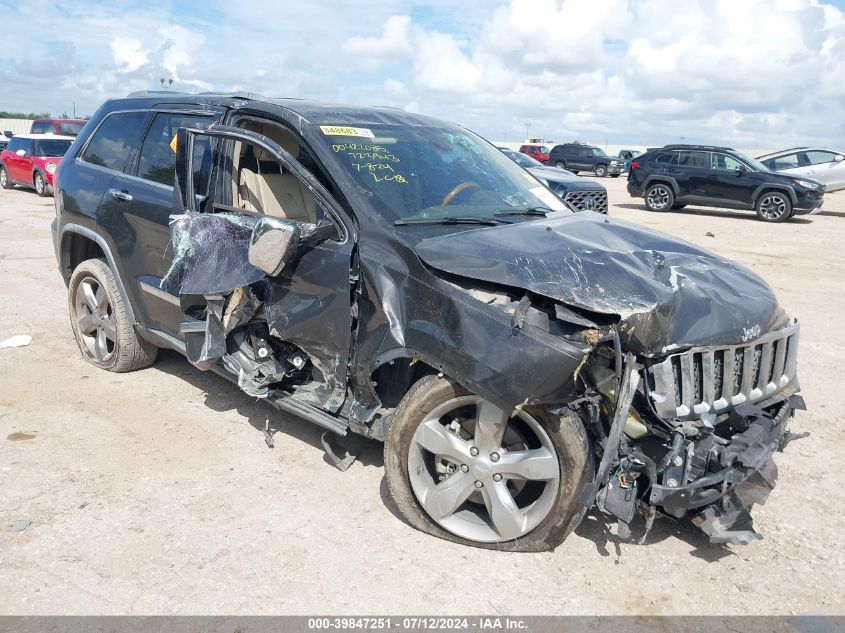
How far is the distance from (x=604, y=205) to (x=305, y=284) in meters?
9.47

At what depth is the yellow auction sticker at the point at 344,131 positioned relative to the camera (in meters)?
3.70

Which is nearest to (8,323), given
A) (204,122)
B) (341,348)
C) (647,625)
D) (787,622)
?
(204,122)

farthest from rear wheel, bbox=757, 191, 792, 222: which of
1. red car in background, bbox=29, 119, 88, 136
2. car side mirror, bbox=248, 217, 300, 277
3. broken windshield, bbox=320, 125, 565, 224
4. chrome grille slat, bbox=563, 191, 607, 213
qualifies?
red car in background, bbox=29, 119, 88, 136

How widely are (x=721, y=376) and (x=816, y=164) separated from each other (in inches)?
730

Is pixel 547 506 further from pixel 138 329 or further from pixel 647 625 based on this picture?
pixel 138 329

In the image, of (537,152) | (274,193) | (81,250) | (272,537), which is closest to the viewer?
(272,537)

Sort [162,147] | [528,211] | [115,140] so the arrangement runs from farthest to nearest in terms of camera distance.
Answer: [115,140] → [162,147] → [528,211]

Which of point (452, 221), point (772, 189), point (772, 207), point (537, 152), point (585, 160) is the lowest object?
point (772, 207)

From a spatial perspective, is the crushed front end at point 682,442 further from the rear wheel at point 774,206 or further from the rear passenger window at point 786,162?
the rear passenger window at point 786,162

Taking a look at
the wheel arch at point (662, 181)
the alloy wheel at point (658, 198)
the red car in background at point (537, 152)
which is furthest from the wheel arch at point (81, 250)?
the red car in background at point (537, 152)

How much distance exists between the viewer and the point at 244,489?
12.0ft

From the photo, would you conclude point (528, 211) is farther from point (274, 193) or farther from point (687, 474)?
point (687, 474)

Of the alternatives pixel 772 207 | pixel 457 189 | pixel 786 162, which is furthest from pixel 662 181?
pixel 457 189

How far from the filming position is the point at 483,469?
9.90 feet
